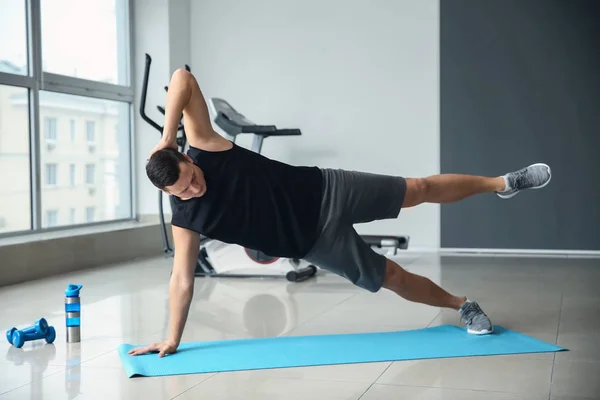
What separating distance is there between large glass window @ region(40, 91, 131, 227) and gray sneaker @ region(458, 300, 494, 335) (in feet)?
13.9

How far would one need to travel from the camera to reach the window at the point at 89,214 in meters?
7.24

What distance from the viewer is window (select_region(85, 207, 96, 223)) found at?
7.24 meters

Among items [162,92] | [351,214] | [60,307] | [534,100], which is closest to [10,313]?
Result: [60,307]

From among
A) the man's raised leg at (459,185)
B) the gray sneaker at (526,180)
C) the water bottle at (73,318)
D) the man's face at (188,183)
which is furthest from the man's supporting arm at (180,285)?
the gray sneaker at (526,180)

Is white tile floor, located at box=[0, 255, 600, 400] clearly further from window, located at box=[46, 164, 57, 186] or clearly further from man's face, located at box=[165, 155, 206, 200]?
window, located at box=[46, 164, 57, 186]

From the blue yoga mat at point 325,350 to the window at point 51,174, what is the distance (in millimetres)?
3565

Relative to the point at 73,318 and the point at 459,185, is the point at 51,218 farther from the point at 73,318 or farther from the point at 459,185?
the point at 459,185

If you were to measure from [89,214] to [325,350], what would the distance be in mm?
4476

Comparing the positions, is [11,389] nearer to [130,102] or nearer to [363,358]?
[363,358]

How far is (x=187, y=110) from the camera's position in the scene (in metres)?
3.20

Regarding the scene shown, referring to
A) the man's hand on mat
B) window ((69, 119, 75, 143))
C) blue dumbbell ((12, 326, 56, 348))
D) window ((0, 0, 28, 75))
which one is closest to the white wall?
window ((69, 119, 75, 143))

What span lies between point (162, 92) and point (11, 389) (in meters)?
5.25

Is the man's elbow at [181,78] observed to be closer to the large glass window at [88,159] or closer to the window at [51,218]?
the large glass window at [88,159]

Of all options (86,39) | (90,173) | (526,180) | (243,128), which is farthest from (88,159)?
(526,180)
